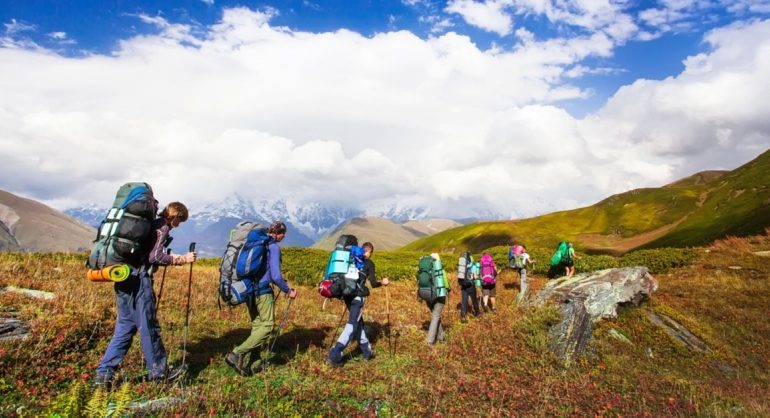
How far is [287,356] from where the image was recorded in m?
10.4

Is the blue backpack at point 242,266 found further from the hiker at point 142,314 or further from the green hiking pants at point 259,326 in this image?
the hiker at point 142,314

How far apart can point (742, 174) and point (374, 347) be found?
124 meters

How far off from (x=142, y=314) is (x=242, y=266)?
1.92 m

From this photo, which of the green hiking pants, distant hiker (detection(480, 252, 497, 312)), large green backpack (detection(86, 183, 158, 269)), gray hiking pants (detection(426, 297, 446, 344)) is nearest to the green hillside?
distant hiker (detection(480, 252, 497, 312))

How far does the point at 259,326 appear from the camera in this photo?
8.68 m

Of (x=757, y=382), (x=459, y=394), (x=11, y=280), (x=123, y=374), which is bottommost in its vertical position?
(x=757, y=382)

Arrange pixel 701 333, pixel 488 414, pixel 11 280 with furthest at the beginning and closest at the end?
pixel 701 333
pixel 11 280
pixel 488 414

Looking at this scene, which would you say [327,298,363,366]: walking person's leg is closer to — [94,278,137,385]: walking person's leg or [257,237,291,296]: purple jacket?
[257,237,291,296]: purple jacket

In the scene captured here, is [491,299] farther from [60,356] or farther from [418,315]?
[60,356]

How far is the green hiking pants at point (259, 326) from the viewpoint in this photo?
8.53 m

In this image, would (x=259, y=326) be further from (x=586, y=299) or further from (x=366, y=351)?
(x=586, y=299)

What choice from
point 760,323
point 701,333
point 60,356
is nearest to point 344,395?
point 60,356

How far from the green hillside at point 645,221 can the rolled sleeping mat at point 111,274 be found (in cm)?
7066

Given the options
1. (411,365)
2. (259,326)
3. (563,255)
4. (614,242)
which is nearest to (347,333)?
(411,365)
